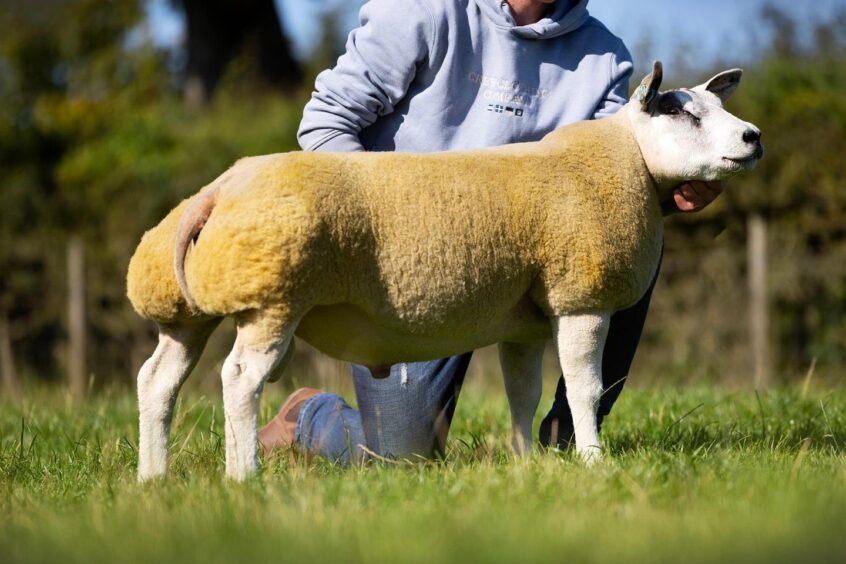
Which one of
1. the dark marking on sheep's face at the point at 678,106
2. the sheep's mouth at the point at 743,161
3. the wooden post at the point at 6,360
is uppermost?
the dark marking on sheep's face at the point at 678,106

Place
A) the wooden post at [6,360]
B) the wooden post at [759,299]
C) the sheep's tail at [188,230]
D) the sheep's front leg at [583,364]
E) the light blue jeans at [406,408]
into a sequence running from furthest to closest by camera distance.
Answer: the wooden post at [6,360] < the wooden post at [759,299] < the light blue jeans at [406,408] < the sheep's front leg at [583,364] < the sheep's tail at [188,230]

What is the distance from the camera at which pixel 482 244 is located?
10.0ft

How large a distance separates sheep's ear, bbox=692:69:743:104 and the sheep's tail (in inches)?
63.3

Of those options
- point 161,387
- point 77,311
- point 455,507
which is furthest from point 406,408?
point 77,311

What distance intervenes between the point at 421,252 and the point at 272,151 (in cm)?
625

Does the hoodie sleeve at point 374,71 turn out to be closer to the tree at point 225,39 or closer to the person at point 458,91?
the person at point 458,91

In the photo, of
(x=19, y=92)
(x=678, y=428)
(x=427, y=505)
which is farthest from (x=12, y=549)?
(x=19, y=92)

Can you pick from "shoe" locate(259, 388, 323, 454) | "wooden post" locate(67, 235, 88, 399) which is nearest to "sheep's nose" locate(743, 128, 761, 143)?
"shoe" locate(259, 388, 323, 454)

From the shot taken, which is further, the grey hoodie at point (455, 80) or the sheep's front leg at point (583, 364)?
the grey hoodie at point (455, 80)

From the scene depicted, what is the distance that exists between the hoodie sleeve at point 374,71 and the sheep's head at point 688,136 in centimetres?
79

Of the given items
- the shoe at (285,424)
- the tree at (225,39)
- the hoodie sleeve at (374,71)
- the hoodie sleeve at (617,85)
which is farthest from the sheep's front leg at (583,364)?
the tree at (225,39)

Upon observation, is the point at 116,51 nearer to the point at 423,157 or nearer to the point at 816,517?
the point at 423,157

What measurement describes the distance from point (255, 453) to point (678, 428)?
196cm

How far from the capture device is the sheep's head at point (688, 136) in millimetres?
3271
